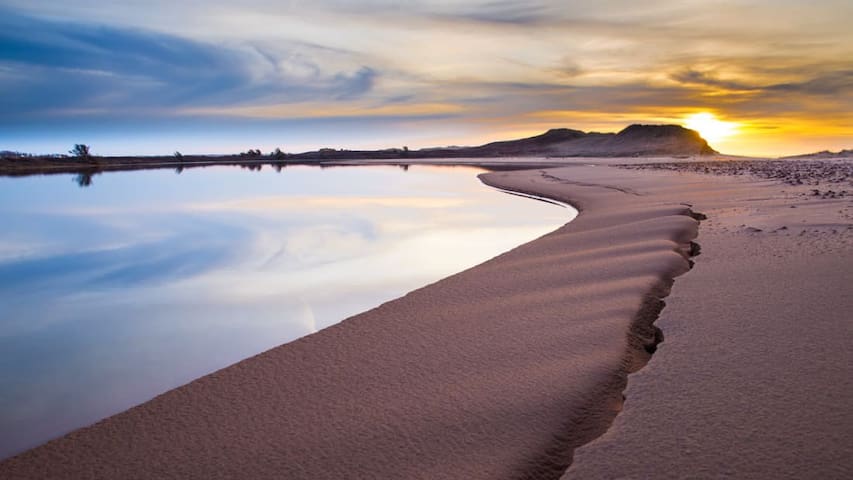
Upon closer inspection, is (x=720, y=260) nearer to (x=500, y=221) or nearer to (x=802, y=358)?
(x=802, y=358)

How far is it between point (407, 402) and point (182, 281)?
199 inches

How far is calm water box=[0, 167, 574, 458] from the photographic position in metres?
3.62

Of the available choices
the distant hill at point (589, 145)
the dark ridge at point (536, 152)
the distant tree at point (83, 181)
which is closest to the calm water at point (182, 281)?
the distant tree at point (83, 181)

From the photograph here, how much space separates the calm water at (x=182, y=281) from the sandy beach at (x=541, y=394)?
850 millimetres

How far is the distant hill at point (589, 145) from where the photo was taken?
3182 inches

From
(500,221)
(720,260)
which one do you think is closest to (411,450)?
(720,260)

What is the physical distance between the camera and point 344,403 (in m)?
2.65

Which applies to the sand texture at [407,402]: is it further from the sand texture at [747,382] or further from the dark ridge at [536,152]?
the dark ridge at [536,152]

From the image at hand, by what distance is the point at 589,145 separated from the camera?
313 feet

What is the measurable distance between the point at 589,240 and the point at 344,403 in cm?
499

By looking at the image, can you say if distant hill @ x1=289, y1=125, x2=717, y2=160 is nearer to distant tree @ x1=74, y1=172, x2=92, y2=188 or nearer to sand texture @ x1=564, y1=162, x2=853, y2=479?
distant tree @ x1=74, y1=172, x2=92, y2=188

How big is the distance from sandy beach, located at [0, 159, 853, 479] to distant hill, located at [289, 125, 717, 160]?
75367 mm

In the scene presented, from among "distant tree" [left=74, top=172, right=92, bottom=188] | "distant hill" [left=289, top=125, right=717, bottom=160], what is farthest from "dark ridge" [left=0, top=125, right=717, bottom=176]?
"distant tree" [left=74, top=172, right=92, bottom=188]

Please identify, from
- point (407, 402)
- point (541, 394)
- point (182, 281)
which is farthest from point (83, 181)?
point (541, 394)
